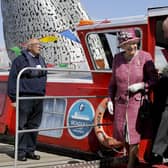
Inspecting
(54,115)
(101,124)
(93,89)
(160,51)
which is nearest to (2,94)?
(54,115)

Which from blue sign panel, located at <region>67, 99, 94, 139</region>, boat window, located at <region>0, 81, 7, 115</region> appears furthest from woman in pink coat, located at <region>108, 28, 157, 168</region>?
boat window, located at <region>0, 81, 7, 115</region>

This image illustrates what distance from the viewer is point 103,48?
6398 mm

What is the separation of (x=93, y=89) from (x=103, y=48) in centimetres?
57

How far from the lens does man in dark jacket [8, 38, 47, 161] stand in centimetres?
624

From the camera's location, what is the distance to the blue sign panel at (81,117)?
639 cm

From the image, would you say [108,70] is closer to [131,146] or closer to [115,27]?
[115,27]

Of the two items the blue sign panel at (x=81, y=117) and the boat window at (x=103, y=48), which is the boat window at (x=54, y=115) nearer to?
the blue sign panel at (x=81, y=117)

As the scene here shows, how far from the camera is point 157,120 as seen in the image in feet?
15.8

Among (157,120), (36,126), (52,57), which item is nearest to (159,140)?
(157,120)

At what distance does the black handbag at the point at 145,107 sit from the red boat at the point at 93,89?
0.34 m

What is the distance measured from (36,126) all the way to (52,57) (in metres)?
33.0

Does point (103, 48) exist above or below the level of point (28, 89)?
above

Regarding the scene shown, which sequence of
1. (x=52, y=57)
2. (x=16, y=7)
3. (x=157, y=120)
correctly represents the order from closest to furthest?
(x=157, y=120) → (x=52, y=57) → (x=16, y=7)

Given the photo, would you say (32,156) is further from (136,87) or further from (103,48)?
(136,87)
